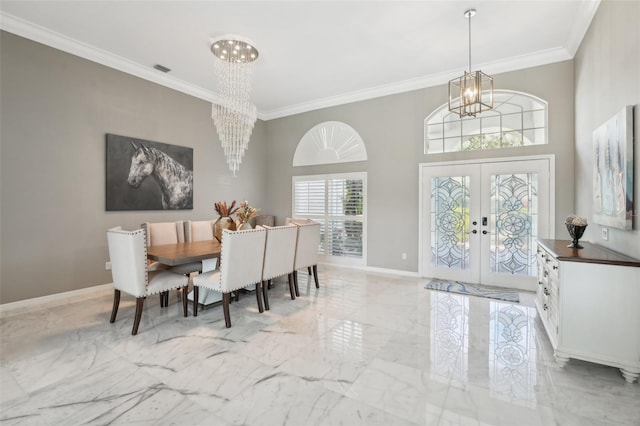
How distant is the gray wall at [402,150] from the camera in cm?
411

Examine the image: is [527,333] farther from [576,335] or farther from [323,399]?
[323,399]

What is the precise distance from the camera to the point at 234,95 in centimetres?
451

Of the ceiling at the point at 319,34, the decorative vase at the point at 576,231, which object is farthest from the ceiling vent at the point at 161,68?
the decorative vase at the point at 576,231

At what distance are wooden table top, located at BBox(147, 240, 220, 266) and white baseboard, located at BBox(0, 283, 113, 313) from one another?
1528 mm

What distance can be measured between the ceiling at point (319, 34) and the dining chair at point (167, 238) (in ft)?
7.84

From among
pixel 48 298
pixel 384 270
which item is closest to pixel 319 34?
pixel 384 270

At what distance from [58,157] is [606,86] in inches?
239

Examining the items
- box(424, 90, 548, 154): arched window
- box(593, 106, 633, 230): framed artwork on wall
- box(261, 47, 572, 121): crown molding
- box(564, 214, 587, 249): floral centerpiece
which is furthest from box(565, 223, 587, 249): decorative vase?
box(261, 47, 572, 121): crown molding

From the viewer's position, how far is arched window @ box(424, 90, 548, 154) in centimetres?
428

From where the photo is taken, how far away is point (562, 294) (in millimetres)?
2270

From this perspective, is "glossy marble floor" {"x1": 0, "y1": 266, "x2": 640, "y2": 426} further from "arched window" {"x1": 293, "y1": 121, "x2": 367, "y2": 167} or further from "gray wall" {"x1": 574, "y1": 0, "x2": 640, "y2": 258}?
"arched window" {"x1": 293, "y1": 121, "x2": 367, "y2": 167}

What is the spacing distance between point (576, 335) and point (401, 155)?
3591 millimetres

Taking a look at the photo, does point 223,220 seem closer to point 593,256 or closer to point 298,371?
point 298,371

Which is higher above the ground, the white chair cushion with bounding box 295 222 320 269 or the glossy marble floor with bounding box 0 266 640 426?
the white chair cushion with bounding box 295 222 320 269
